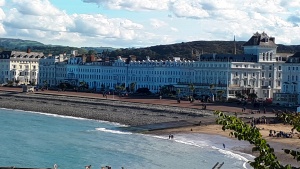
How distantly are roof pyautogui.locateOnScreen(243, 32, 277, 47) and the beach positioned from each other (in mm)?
16774

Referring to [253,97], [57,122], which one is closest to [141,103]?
[253,97]

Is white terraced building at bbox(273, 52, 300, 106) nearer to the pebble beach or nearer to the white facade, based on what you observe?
the pebble beach

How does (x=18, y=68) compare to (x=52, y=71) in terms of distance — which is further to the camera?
(x=18, y=68)

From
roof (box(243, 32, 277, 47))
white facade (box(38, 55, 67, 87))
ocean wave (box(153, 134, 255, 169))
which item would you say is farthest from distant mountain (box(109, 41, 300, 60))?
ocean wave (box(153, 134, 255, 169))

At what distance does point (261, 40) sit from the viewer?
275 ft

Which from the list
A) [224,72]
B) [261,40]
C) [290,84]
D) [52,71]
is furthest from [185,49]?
[290,84]

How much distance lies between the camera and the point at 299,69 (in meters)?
74.4

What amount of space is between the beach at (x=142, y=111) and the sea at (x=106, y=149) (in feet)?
8.60

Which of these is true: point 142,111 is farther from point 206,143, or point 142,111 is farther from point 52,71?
point 52,71

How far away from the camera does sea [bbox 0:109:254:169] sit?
31844mm

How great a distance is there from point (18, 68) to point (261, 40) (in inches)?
2161

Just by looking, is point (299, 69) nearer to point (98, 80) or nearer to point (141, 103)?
point (141, 103)

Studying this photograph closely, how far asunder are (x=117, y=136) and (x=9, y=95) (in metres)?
48.5

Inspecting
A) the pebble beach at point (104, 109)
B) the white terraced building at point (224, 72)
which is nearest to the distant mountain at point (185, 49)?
the white terraced building at point (224, 72)
